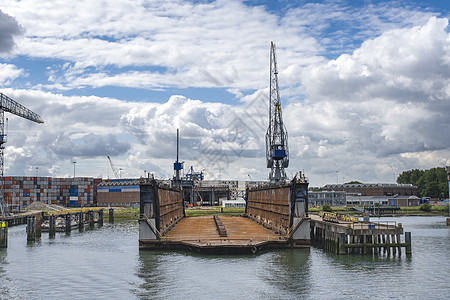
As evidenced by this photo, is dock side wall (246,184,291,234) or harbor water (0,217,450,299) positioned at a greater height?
dock side wall (246,184,291,234)

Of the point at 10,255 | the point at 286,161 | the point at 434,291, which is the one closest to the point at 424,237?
the point at 434,291

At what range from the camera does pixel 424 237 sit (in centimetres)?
7900

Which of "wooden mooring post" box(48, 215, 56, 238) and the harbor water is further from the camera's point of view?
"wooden mooring post" box(48, 215, 56, 238)

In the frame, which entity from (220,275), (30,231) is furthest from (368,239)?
(30,231)

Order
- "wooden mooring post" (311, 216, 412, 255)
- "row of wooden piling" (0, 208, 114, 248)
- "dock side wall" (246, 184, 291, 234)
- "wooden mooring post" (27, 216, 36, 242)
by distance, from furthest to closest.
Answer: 1. "wooden mooring post" (27, 216, 36, 242)
2. "row of wooden piling" (0, 208, 114, 248)
3. "dock side wall" (246, 184, 291, 234)
4. "wooden mooring post" (311, 216, 412, 255)

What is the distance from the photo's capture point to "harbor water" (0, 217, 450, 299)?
35.7 meters

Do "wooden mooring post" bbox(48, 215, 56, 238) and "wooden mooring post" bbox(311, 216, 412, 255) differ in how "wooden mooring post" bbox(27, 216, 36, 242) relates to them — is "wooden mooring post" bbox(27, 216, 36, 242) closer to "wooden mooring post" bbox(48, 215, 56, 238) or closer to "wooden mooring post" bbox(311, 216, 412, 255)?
"wooden mooring post" bbox(48, 215, 56, 238)

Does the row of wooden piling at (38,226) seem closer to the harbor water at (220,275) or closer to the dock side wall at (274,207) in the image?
the harbor water at (220,275)

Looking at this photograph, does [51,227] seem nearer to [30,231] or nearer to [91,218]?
[30,231]

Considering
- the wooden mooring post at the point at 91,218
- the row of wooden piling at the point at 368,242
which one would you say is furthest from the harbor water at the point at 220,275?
the wooden mooring post at the point at 91,218

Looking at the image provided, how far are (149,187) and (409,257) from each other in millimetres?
31437

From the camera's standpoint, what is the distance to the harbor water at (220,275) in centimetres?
3566

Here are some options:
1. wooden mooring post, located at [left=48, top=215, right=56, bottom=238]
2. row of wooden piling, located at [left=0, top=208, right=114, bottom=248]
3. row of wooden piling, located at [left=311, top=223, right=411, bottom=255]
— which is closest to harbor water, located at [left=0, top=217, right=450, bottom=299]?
row of wooden piling, located at [left=311, top=223, right=411, bottom=255]

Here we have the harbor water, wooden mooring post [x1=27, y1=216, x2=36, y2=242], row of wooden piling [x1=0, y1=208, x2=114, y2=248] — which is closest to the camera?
the harbor water
